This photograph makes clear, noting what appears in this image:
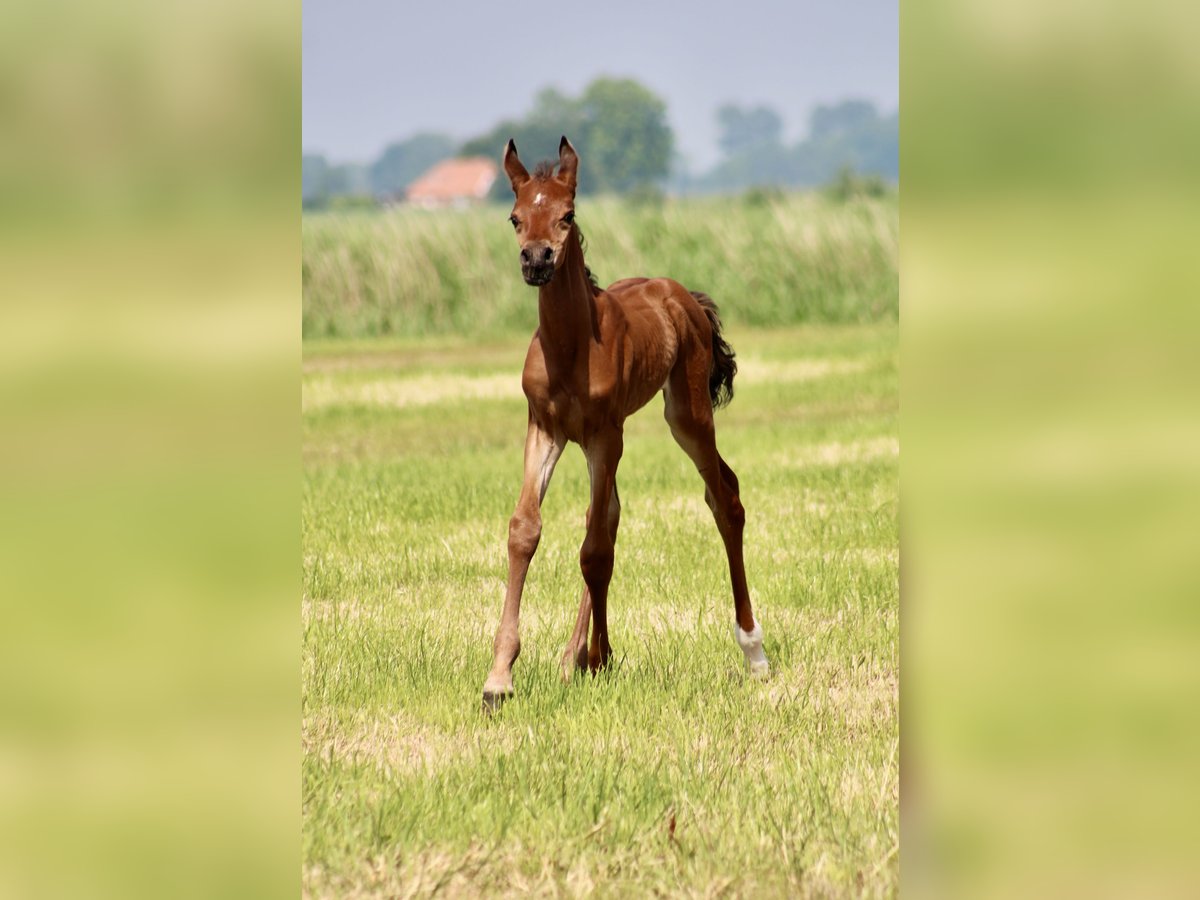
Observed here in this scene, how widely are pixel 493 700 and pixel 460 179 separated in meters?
157

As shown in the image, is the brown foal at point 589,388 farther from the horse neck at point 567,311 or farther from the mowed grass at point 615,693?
the mowed grass at point 615,693

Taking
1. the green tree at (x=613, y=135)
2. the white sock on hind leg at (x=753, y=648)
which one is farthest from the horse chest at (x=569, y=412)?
the green tree at (x=613, y=135)

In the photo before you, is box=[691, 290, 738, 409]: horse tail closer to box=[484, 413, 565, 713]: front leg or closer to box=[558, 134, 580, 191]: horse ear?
box=[484, 413, 565, 713]: front leg

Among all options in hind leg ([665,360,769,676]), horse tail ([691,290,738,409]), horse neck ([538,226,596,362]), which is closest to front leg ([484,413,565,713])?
horse neck ([538,226,596,362])

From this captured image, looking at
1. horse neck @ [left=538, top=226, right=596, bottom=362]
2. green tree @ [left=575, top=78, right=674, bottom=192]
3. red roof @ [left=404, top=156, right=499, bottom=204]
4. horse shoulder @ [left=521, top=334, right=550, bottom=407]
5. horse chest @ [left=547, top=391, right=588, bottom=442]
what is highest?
green tree @ [left=575, top=78, right=674, bottom=192]

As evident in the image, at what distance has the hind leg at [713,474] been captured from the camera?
6.19 meters

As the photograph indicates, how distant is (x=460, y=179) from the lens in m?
158

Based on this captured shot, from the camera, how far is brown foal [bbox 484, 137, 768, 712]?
5309 mm

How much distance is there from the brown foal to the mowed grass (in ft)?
0.96

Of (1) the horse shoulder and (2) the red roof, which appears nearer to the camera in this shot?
(1) the horse shoulder
